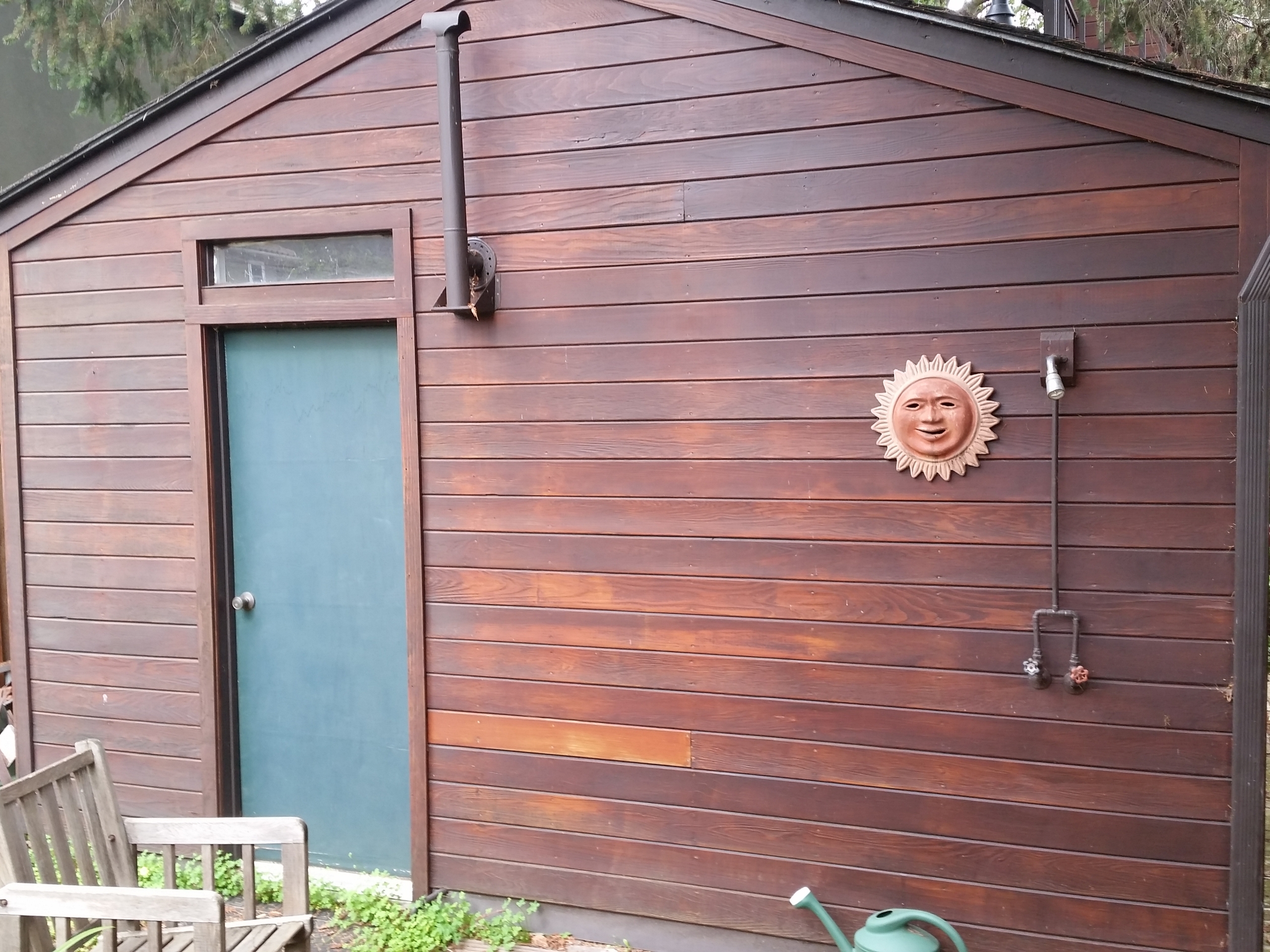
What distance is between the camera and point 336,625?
3818mm

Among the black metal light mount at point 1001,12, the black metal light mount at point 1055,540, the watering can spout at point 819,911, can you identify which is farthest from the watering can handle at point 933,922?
A: the black metal light mount at point 1001,12

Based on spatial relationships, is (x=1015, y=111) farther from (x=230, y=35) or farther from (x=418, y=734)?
(x=230, y=35)

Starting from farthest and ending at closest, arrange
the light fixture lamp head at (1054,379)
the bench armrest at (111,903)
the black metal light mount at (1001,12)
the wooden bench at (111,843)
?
the black metal light mount at (1001,12) < the light fixture lamp head at (1054,379) < the wooden bench at (111,843) < the bench armrest at (111,903)

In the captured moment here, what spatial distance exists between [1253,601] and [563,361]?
7.23 feet

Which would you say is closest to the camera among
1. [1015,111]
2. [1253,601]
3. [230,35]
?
[1253,601]

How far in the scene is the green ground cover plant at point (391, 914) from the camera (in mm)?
3387

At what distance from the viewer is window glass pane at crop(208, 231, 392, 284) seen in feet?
12.0

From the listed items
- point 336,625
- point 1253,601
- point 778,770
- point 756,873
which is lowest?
point 756,873

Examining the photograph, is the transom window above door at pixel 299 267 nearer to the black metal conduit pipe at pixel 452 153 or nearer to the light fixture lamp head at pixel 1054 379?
the black metal conduit pipe at pixel 452 153

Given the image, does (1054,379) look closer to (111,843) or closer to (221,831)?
(221,831)

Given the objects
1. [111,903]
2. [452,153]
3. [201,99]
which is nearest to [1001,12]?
[452,153]

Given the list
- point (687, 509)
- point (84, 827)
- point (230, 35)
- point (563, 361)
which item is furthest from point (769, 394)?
point (230, 35)

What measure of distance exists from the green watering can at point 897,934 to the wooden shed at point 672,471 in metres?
0.23

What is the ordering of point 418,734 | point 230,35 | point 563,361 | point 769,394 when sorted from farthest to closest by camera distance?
point 230,35
point 418,734
point 563,361
point 769,394
